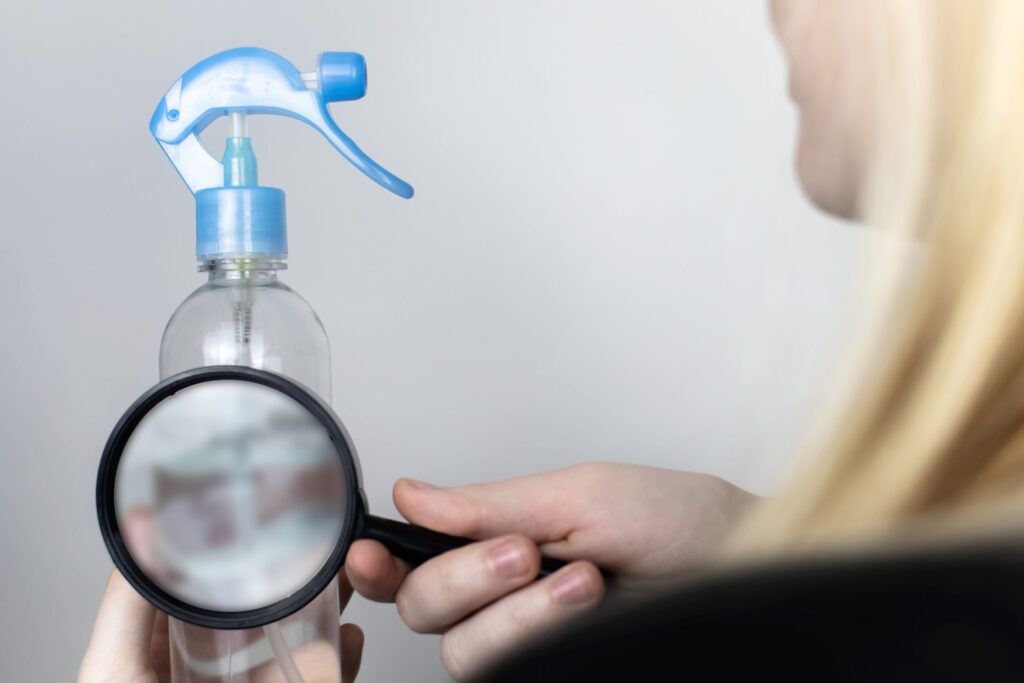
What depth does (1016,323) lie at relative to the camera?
1.10 feet

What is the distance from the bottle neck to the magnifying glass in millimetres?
115

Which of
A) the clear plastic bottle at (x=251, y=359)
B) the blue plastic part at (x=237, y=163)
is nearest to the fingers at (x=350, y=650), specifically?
the clear plastic bottle at (x=251, y=359)

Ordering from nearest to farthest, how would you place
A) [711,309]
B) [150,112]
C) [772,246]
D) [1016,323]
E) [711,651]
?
1. [711,651]
2. [1016,323]
3. [772,246]
4. [150,112]
5. [711,309]

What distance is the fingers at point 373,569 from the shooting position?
570mm

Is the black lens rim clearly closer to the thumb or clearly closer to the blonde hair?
the thumb

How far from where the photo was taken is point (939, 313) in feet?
1.17

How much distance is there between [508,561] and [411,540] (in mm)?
59

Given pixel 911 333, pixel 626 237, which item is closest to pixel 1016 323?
pixel 911 333

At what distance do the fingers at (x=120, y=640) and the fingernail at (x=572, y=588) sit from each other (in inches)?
11.9

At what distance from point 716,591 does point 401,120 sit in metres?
0.76

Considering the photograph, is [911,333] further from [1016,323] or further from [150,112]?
[150,112]

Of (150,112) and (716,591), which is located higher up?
(150,112)

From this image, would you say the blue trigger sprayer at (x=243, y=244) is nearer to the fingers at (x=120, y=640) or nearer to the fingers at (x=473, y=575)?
the fingers at (x=120, y=640)

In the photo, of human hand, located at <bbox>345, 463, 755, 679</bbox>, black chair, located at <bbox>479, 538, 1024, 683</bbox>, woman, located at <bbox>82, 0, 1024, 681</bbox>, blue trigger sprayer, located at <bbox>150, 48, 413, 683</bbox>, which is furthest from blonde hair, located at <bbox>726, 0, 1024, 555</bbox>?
blue trigger sprayer, located at <bbox>150, 48, 413, 683</bbox>
